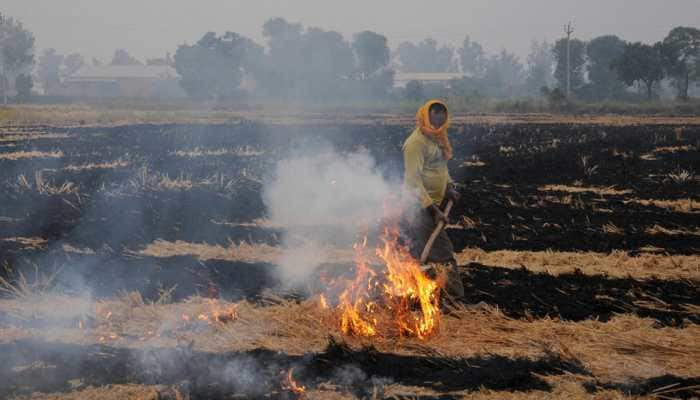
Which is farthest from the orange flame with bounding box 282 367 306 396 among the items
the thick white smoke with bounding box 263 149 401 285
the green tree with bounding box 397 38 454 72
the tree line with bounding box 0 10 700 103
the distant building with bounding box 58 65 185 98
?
the green tree with bounding box 397 38 454 72

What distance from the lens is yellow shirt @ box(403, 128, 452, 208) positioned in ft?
19.5

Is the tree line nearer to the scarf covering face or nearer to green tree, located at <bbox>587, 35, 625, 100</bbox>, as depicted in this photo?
green tree, located at <bbox>587, 35, 625, 100</bbox>

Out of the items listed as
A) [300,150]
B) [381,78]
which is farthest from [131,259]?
[381,78]

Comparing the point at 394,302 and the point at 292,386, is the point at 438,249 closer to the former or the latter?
the point at 394,302

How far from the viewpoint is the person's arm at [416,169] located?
5926 mm

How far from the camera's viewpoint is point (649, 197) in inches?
462

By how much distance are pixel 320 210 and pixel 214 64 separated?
48.9 metres

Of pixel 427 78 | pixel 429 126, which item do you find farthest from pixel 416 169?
pixel 427 78

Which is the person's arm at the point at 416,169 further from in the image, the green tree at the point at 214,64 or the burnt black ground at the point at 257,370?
the green tree at the point at 214,64

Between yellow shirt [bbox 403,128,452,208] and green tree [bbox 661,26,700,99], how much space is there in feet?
162

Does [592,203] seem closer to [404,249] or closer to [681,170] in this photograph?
[681,170]

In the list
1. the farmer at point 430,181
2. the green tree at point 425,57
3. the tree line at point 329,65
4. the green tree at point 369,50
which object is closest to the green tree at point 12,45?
the tree line at point 329,65

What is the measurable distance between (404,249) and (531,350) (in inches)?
56.9

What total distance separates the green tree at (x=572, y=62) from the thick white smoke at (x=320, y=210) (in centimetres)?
5133
